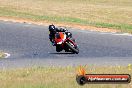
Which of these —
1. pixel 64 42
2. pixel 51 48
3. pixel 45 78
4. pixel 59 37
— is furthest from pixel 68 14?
pixel 45 78

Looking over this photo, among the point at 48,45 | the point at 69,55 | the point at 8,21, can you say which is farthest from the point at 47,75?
the point at 8,21

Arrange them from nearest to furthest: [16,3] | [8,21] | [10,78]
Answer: [10,78] → [8,21] → [16,3]

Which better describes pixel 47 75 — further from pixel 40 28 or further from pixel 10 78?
pixel 40 28

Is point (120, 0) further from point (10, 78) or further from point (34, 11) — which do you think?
point (10, 78)

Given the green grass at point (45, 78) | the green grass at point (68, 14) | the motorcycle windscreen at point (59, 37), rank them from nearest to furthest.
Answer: the green grass at point (45, 78) → the motorcycle windscreen at point (59, 37) → the green grass at point (68, 14)

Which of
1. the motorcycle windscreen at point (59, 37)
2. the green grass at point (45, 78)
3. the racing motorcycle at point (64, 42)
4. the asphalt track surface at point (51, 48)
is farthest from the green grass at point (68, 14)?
the green grass at point (45, 78)

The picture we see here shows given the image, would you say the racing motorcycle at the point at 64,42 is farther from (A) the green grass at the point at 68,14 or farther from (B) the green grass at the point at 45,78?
(A) the green grass at the point at 68,14

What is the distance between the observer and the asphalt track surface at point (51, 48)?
1881 centimetres

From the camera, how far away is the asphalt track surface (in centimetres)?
1881

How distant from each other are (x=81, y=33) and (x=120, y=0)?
32.3 meters

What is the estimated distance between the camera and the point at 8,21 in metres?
34.9

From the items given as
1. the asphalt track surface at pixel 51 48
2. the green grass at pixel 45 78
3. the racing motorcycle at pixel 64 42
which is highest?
the green grass at pixel 45 78

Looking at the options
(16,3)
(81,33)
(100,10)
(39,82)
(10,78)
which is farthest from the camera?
(16,3)

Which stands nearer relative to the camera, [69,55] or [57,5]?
[69,55]
